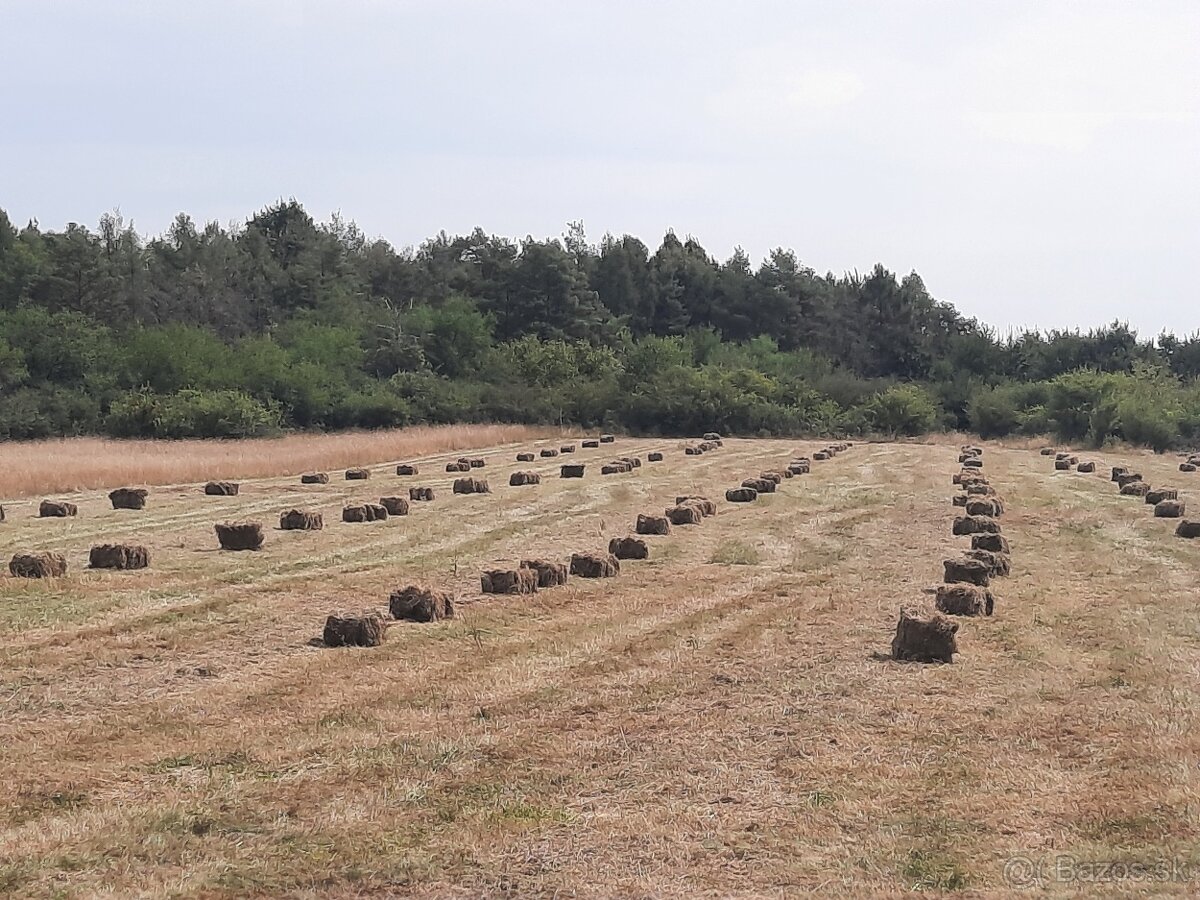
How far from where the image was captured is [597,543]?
81.4 ft

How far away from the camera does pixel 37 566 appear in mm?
19453

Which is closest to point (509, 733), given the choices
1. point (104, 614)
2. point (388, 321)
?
point (104, 614)

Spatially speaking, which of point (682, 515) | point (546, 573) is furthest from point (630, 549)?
point (682, 515)

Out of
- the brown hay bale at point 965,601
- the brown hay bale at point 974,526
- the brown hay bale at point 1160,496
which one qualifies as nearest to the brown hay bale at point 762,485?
the brown hay bale at point 1160,496

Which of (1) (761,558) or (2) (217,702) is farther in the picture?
(1) (761,558)

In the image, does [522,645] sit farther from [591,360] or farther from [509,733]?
[591,360]

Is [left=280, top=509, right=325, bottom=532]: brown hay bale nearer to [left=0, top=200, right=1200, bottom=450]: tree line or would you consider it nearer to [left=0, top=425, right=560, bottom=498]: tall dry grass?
[left=0, top=425, right=560, bottom=498]: tall dry grass

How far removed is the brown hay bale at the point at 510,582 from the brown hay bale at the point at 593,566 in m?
1.74

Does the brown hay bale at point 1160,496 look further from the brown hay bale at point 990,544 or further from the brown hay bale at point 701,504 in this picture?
the brown hay bale at point 990,544

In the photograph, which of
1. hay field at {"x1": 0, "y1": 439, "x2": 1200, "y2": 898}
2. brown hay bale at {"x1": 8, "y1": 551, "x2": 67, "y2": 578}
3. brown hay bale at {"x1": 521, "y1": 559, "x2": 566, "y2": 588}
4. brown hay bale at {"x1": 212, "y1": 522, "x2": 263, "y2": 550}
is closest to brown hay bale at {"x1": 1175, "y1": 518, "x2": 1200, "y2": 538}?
hay field at {"x1": 0, "y1": 439, "x2": 1200, "y2": 898}

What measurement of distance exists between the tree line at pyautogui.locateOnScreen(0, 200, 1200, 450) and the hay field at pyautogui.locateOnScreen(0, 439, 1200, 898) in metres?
47.1

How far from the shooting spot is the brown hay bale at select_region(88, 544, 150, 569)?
20734mm

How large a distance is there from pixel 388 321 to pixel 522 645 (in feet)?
264

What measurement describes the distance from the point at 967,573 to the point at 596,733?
30.4 ft
